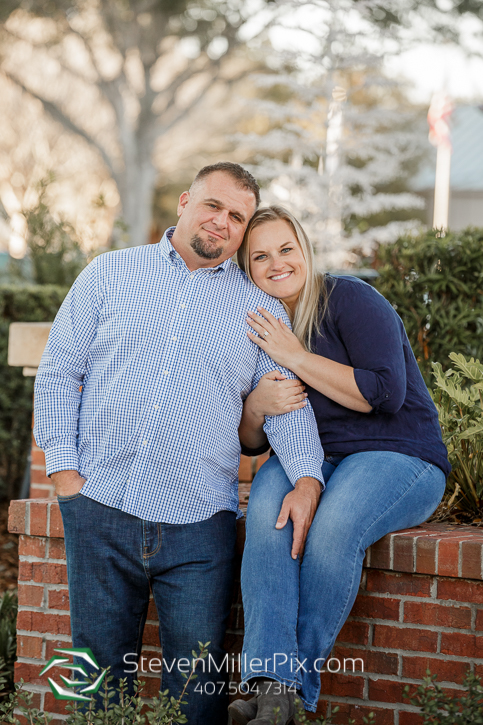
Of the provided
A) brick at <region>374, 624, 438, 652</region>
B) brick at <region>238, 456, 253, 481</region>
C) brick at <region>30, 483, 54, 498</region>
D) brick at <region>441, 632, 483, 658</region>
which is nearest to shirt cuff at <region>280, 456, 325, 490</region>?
brick at <region>374, 624, 438, 652</region>

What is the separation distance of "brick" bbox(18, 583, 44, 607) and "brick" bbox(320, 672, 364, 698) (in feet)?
3.83

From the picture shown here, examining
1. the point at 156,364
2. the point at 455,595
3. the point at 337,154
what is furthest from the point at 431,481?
the point at 337,154

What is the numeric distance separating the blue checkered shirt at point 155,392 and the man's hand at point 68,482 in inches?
1.0

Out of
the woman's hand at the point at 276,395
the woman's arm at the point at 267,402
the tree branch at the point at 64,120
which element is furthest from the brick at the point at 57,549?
the tree branch at the point at 64,120

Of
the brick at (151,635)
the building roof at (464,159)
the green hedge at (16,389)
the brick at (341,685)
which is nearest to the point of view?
the brick at (341,685)

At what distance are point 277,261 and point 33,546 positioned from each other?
5.00ft

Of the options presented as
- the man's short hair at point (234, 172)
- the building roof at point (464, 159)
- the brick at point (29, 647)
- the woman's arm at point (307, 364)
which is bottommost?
the brick at point (29, 647)

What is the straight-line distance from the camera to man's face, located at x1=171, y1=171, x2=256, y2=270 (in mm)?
2744

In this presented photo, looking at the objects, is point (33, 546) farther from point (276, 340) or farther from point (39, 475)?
point (276, 340)

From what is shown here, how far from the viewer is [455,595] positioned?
98.2 inches

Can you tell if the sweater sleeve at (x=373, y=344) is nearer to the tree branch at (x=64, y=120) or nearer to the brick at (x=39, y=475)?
the brick at (x=39, y=475)

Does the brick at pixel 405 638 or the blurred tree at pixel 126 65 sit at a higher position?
the blurred tree at pixel 126 65

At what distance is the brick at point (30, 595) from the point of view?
9.55 ft

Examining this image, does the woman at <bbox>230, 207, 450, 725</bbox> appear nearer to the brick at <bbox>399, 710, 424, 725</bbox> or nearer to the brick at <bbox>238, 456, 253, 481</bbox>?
the brick at <bbox>399, 710, 424, 725</bbox>
